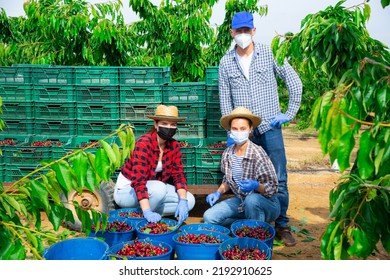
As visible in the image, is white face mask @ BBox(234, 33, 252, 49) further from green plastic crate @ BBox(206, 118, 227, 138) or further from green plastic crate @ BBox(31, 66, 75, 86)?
green plastic crate @ BBox(31, 66, 75, 86)

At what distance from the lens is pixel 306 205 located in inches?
246

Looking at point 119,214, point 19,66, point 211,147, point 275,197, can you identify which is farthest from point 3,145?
point 275,197

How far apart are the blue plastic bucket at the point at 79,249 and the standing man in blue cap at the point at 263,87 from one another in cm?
200

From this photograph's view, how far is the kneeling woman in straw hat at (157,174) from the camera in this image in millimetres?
4375

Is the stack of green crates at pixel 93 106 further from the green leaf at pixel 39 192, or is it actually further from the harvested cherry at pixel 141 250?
the green leaf at pixel 39 192

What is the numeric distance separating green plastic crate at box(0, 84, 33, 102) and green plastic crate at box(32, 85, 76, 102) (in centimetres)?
8

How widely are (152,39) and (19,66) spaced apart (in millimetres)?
3163

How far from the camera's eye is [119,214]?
449 centimetres

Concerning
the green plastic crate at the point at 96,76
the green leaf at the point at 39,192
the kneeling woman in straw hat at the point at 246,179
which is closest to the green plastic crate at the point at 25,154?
the green plastic crate at the point at 96,76

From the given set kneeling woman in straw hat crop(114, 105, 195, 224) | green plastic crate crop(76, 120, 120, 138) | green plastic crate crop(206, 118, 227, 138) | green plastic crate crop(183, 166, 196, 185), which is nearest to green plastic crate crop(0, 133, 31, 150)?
green plastic crate crop(76, 120, 120, 138)

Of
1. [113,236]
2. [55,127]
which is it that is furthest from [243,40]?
[55,127]

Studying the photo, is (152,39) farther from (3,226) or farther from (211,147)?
(3,226)

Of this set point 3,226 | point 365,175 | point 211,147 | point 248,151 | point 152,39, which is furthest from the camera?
point 152,39

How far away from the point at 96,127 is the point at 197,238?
8.57ft
